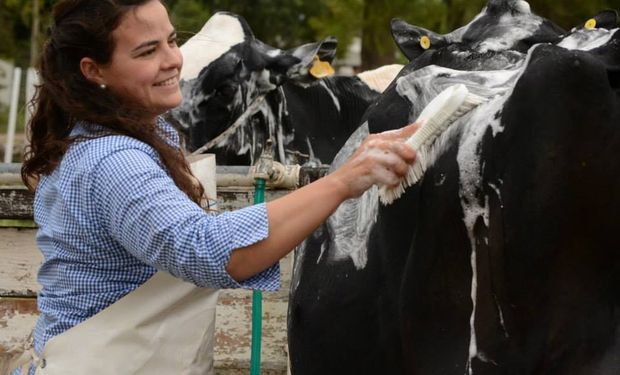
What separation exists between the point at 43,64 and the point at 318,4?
19410 millimetres

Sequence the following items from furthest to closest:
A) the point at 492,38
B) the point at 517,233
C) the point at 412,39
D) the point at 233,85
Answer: the point at 233,85 < the point at 412,39 < the point at 492,38 < the point at 517,233

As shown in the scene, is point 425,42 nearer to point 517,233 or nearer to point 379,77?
point 517,233

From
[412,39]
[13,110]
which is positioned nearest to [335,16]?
[13,110]

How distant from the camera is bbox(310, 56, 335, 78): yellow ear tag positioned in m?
6.89

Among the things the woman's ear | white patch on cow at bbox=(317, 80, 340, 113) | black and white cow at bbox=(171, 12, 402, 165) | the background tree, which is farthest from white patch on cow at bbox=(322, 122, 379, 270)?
the background tree

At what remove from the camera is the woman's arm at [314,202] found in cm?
220

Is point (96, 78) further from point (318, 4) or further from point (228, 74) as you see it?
point (318, 4)

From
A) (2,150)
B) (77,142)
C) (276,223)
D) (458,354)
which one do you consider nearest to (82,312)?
(77,142)

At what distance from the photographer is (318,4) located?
71.1 feet

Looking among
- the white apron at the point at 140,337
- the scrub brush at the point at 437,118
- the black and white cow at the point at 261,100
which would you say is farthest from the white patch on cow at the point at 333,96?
the scrub brush at the point at 437,118

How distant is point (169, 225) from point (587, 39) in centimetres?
97

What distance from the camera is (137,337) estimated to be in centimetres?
246

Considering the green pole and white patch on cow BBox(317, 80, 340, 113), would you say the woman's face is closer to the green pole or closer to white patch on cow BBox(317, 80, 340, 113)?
the green pole

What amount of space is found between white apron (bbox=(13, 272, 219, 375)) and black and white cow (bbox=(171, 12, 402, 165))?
390 cm
